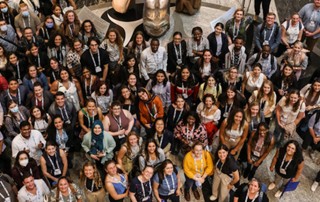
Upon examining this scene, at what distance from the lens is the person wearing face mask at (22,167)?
217 inches

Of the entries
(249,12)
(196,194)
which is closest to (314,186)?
(196,194)

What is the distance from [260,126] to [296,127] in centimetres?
127

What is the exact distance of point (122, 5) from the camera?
32.1 feet

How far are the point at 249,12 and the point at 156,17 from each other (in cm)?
274

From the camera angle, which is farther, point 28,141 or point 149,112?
point 149,112

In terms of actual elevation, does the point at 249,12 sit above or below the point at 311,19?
below

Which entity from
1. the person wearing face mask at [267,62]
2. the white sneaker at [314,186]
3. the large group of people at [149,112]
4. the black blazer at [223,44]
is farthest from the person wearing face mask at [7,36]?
the white sneaker at [314,186]

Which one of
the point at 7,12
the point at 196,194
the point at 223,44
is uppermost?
the point at 7,12

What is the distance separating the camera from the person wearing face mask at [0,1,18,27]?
26.4 feet

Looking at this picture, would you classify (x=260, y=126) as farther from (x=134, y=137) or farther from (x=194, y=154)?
(x=134, y=137)

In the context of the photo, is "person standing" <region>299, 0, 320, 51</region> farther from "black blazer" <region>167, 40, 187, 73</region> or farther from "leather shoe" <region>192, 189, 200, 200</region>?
"leather shoe" <region>192, 189, 200, 200</region>

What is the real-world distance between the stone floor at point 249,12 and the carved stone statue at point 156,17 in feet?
1.07

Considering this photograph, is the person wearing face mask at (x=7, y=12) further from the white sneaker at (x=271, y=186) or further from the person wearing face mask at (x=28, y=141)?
the white sneaker at (x=271, y=186)

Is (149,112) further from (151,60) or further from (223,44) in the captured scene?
(223,44)
